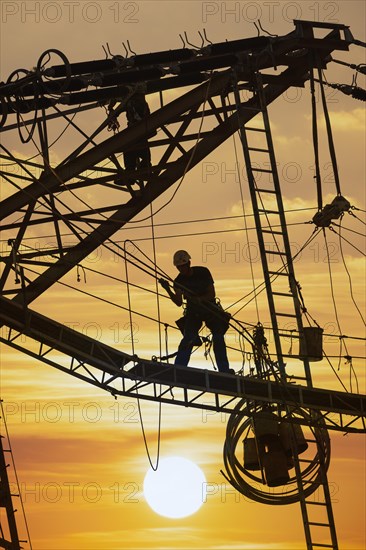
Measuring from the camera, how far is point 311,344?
28.2 m

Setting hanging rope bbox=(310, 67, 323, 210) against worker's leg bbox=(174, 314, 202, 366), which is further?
hanging rope bbox=(310, 67, 323, 210)

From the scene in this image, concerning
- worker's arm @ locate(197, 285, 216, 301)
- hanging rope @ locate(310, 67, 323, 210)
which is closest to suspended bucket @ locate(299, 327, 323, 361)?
worker's arm @ locate(197, 285, 216, 301)

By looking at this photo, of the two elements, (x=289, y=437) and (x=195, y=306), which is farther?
(x=289, y=437)

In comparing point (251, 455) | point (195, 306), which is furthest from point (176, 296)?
point (251, 455)

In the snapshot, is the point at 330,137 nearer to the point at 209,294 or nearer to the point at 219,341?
the point at 209,294

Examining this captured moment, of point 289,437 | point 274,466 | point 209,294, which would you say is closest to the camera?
point 209,294

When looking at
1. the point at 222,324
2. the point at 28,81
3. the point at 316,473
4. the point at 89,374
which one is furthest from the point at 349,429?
the point at 28,81

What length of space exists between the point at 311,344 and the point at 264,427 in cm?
202

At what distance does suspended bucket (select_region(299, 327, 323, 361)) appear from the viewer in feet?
92.4

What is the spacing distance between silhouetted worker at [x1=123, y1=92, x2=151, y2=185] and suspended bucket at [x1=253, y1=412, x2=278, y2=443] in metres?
5.69

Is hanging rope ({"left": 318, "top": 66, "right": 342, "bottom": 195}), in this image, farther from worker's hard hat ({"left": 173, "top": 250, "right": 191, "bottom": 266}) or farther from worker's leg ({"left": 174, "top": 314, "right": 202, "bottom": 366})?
worker's leg ({"left": 174, "top": 314, "right": 202, "bottom": 366})

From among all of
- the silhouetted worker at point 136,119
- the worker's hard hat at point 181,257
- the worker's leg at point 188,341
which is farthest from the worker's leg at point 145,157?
the worker's leg at point 188,341

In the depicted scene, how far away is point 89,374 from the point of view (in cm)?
2658

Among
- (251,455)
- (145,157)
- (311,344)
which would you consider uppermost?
(145,157)
